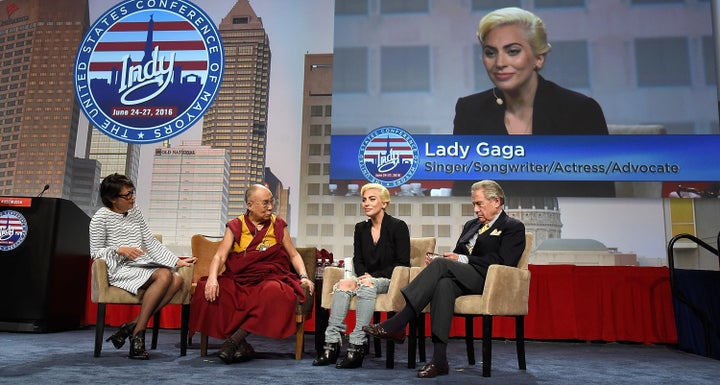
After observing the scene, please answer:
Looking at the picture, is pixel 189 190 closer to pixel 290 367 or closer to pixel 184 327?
pixel 184 327

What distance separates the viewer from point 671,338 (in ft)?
12.4

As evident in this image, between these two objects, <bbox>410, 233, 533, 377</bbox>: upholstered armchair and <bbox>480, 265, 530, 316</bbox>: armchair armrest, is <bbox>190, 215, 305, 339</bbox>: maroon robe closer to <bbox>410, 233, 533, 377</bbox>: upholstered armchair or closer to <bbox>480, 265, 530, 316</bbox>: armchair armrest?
<bbox>410, 233, 533, 377</bbox>: upholstered armchair

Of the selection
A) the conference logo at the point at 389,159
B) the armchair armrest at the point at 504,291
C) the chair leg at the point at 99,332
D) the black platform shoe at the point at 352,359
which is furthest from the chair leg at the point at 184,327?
the conference logo at the point at 389,159

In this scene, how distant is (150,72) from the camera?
5391 millimetres

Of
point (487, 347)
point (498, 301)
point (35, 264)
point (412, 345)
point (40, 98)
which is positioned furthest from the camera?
point (40, 98)

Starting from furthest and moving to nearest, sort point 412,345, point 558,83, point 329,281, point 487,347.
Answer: point 558,83 → point 329,281 → point 412,345 → point 487,347

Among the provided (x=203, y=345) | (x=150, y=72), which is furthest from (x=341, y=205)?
(x=203, y=345)

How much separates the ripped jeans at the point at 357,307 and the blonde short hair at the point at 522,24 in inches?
132

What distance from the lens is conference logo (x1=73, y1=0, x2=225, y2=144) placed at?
533 centimetres

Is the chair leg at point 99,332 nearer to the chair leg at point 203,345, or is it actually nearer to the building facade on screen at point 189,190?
the chair leg at point 203,345

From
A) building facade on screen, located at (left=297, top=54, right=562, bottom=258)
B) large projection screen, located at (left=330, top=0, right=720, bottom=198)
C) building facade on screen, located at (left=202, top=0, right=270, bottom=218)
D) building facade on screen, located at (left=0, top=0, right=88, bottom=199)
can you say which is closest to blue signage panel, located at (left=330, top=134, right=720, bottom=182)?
large projection screen, located at (left=330, top=0, right=720, bottom=198)

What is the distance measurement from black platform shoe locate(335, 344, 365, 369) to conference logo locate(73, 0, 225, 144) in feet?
11.5

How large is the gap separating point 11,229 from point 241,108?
91.2 inches

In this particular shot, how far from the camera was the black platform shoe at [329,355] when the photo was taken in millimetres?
2492
